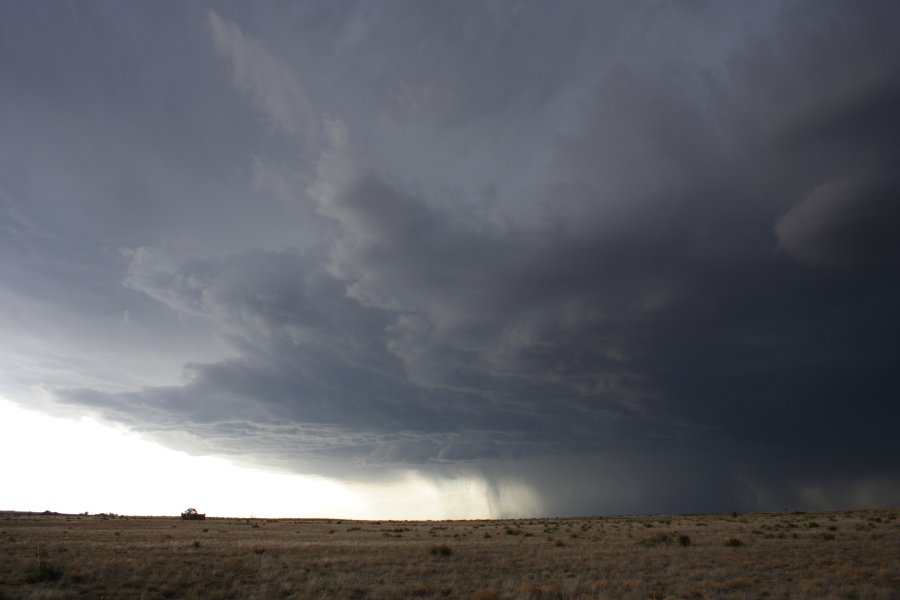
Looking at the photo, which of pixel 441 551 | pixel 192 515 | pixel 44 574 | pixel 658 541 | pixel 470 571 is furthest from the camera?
pixel 192 515

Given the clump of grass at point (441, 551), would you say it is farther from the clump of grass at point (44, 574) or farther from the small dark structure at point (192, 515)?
the small dark structure at point (192, 515)

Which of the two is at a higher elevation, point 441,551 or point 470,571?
point 441,551

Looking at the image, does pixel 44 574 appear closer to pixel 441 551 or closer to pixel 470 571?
pixel 470 571

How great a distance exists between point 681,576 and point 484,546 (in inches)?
734

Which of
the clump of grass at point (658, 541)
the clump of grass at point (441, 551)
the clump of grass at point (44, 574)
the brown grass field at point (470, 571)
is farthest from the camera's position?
the clump of grass at point (658, 541)

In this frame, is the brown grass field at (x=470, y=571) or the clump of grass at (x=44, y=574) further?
the clump of grass at (x=44, y=574)

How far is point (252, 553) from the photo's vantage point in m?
33.5

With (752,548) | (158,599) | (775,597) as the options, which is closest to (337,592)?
(158,599)

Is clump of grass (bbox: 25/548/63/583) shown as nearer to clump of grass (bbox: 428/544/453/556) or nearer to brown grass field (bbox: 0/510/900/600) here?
brown grass field (bbox: 0/510/900/600)

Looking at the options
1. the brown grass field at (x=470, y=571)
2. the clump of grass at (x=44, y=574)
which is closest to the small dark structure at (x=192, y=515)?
the brown grass field at (x=470, y=571)

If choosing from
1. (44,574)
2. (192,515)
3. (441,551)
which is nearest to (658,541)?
(441,551)

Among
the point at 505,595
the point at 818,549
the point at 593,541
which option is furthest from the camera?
the point at 593,541

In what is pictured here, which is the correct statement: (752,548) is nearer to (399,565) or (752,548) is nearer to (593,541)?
(593,541)

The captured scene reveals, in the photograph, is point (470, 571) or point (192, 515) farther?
point (192, 515)
